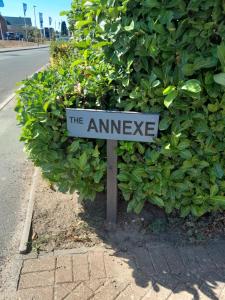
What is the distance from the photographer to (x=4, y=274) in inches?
90.9

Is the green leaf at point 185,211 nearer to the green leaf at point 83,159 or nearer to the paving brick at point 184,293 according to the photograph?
the paving brick at point 184,293

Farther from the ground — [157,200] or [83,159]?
[83,159]

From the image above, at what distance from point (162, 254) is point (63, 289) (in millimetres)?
868

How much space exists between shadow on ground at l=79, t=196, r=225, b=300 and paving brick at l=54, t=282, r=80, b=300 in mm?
471

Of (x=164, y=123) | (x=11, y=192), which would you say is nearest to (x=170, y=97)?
(x=164, y=123)

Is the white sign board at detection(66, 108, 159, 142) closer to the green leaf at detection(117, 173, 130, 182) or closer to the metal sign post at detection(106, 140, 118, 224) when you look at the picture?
the metal sign post at detection(106, 140, 118, 224)

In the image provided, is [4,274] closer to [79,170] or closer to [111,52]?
[79,170]

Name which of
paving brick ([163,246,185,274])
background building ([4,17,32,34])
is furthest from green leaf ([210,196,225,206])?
background building ([4,17,32,34])

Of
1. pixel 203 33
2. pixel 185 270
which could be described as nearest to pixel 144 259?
pixel 185 270

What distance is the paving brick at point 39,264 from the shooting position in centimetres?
234

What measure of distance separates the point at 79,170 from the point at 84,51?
3.51 feet

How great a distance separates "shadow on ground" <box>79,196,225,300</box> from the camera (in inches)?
87.0

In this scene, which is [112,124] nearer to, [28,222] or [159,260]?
[159,260]

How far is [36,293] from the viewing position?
2.14 metres
